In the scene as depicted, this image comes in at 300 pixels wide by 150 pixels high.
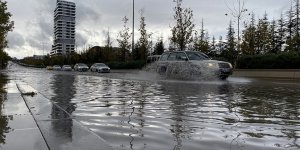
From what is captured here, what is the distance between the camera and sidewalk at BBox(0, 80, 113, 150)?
4.54 m

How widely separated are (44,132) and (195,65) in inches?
650

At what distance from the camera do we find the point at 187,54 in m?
22.2

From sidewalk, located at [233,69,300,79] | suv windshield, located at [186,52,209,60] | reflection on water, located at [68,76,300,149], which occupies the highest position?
suv windshield, located at [186,52,209,60]

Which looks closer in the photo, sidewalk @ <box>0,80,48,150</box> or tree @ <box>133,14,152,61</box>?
sidewalk @ <box>0,80,48,150</box>

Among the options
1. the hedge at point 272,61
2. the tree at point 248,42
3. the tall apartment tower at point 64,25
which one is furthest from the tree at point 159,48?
the tall apartment tower at point 64,25

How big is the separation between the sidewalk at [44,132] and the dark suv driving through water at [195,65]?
1409cm

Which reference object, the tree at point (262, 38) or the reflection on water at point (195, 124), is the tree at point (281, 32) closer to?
the tree at point (262, 38)

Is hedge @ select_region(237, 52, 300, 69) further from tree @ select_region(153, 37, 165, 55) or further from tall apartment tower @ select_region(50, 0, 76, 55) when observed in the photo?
tall apartment tower @ select_region(50, 0, 76, 55)

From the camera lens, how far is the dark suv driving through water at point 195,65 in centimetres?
2098

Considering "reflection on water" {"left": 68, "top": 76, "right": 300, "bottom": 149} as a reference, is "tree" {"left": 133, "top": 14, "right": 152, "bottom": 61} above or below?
above

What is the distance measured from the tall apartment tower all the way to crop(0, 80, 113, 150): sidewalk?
147299mm

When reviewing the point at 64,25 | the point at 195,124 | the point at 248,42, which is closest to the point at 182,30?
the point at 248,42

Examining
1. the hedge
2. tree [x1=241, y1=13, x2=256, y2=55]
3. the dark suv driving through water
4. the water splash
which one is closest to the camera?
the dark suv driving through water

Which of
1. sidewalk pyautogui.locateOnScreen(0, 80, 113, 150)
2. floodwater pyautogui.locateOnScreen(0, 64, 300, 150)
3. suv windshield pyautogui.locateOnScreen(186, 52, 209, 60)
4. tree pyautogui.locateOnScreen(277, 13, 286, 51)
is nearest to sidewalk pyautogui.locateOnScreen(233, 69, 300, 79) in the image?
suv windshield pyautogui.locateOnScreen(186, 52, 209, 60)
